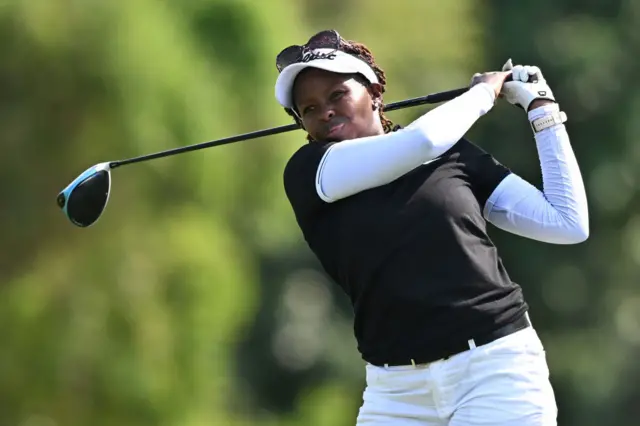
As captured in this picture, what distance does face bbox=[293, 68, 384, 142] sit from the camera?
104 inches

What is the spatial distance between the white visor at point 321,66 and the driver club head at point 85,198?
3.08ft

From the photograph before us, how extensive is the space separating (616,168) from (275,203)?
356 cm

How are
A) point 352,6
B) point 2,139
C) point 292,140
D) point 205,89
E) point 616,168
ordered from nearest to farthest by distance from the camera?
point 2,139 → point 205,89 → point 292,140 → point 616,168 → point 352,6

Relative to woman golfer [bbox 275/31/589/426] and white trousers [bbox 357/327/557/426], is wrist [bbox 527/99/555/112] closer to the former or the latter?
woman golfer [bbox 275/31/589/426]

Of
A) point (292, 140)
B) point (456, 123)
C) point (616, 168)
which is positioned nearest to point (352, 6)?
point (616, 168)

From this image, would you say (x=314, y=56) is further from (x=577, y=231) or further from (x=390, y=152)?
(x=577, y=231)

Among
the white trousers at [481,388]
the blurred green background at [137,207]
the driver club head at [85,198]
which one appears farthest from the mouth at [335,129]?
the blurred green background at [137,207]

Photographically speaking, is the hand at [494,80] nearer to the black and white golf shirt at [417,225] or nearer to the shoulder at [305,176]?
the black and white golf shirt at [417,225]

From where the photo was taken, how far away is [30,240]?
6586 millimetres

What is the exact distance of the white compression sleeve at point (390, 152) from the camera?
2.42m

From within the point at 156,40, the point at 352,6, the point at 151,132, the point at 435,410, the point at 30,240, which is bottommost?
the point at 435,410

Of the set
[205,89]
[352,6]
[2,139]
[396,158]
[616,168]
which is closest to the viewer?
[396,158]

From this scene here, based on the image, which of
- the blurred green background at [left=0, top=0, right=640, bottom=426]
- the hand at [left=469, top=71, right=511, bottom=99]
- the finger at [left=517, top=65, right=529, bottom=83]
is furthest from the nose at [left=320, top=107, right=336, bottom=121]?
the blurred green background at [left=0, top=0, right=640, bottom=426]

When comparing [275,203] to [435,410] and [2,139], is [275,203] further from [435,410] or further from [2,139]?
[435,410]
